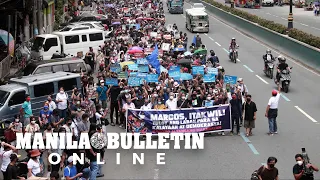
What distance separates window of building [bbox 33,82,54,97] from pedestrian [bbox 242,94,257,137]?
735 centimetres

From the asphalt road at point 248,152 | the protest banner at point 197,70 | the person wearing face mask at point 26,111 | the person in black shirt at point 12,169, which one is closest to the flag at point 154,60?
the protest banner at point 197,70

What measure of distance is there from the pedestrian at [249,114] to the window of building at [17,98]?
777 cm

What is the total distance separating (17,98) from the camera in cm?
2133

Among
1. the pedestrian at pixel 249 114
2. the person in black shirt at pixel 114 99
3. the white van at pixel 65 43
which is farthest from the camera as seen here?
the white van at pixel 65 43

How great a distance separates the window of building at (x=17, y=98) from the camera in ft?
69.4

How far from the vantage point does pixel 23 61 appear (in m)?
35.5

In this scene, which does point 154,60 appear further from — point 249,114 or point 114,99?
point 249,114

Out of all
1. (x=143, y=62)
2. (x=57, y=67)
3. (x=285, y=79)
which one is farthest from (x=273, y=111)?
(x=57, y=67)

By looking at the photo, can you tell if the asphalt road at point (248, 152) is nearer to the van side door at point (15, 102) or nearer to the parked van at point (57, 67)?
the van side door at point (15, 102)

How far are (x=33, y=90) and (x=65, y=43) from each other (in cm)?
1486

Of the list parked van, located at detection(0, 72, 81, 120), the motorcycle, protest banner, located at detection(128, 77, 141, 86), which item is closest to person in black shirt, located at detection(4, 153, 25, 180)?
parked van, located at detection(0, 72, 81, 120)

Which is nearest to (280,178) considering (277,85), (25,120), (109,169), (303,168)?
(303,168)

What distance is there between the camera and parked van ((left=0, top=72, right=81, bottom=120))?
21.0 meters

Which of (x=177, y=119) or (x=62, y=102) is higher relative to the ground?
(x=62, y=102)
